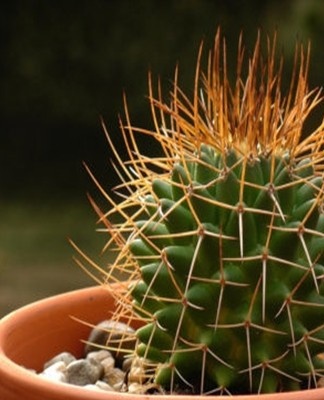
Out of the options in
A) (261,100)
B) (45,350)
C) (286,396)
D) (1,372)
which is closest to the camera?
(286,396)

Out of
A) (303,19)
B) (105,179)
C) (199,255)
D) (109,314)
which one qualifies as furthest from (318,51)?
(199,255)

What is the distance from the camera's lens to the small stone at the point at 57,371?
1.98m

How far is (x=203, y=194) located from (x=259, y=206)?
0.25ft

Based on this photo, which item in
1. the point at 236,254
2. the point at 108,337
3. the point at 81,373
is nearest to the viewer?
the point at 236,254

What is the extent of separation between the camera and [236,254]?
5.57 ft

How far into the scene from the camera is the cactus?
1.70 metres

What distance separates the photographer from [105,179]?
6.80m

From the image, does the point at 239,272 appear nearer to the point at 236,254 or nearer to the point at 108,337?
the point at 236,254

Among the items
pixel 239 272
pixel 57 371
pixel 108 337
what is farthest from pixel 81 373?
pixel 239 272

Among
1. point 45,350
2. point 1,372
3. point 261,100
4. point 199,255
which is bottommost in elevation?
point 45,350

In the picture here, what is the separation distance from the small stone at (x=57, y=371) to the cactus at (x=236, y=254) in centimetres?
22

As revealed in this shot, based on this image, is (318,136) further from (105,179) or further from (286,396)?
(105,179)

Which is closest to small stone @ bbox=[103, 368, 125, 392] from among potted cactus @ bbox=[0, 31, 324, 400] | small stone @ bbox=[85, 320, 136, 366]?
small stone @ bbox=[85, 320, 136, 366]

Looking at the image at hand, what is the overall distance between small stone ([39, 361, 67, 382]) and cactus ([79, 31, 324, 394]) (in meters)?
0.22
